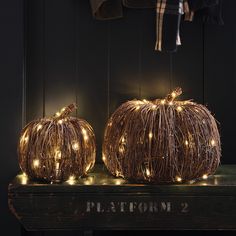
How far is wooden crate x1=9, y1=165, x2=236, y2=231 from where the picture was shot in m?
1.54

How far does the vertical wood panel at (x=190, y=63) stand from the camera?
6.59 feet

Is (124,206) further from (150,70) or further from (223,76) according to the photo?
(223,76)

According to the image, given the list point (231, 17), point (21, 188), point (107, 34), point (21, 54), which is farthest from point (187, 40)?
point (21, 188)

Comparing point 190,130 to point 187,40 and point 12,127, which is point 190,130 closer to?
point 187,40

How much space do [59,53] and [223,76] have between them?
0.74m

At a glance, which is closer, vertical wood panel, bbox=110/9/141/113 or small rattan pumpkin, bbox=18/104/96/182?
small rattan pumpkin, bbox=18/104/96/182

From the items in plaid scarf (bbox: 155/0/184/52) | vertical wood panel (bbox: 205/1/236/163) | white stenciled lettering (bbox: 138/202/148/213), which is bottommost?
white stenciled lettering (bbox: 138/202/148/213)

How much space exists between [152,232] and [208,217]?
1.68ft

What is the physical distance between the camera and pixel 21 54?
6.22ft

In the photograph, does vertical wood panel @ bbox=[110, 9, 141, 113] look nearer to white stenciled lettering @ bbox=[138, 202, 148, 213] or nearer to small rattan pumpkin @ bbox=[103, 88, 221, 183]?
small rattan pumpkin @ bbox=[103, 88, 221, 183]

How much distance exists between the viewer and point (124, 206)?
155 centimetres

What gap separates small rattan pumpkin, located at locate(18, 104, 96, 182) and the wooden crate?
8cm

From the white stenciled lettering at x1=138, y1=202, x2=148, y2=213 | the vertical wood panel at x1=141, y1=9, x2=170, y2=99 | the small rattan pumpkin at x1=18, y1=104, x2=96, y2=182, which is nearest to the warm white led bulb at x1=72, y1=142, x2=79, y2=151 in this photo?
the small rattan pumpkin at x1=18, y1=104, x2=96, y2=182

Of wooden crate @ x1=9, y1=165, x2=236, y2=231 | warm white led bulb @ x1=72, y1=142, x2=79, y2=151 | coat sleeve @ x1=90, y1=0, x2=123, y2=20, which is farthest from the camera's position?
coat sleeve @ x1=90, y1=0, x2=123, y2=20
